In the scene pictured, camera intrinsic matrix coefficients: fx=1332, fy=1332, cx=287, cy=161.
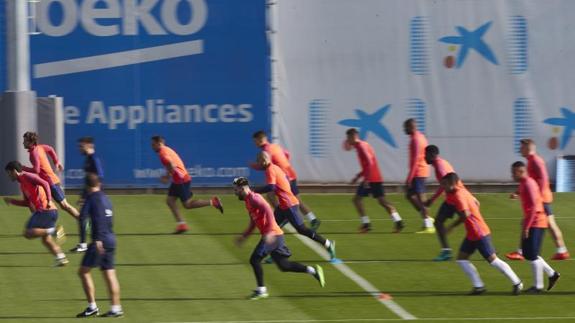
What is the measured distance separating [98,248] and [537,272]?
20.2ft

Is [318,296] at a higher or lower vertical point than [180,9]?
lower

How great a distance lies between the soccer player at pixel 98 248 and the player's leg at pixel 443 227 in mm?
5637

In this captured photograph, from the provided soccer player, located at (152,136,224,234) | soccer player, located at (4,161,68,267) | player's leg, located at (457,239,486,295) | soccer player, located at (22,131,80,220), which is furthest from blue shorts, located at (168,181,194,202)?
player's leg, located at (457,239,486,295)

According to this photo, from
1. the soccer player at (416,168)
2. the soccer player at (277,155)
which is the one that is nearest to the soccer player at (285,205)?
the soccer player at (277,155)

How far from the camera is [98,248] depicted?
1644 centimetres

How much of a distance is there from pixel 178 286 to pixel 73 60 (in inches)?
446

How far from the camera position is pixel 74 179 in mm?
29234

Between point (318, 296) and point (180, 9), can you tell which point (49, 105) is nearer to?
point (180, 9)

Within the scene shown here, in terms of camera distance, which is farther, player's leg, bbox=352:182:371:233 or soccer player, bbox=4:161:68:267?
player's leg, bbox=352:182:371:233

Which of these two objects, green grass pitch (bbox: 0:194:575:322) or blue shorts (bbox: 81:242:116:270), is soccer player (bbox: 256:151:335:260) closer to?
green grass pitch (bbox: 0:194:575:322)

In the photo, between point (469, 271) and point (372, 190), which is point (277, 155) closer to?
point (372, 190)

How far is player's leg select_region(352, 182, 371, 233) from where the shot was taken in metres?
24.1

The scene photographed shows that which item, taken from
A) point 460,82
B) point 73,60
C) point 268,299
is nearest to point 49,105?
point 73,60

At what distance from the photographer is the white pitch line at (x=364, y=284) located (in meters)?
17.2
